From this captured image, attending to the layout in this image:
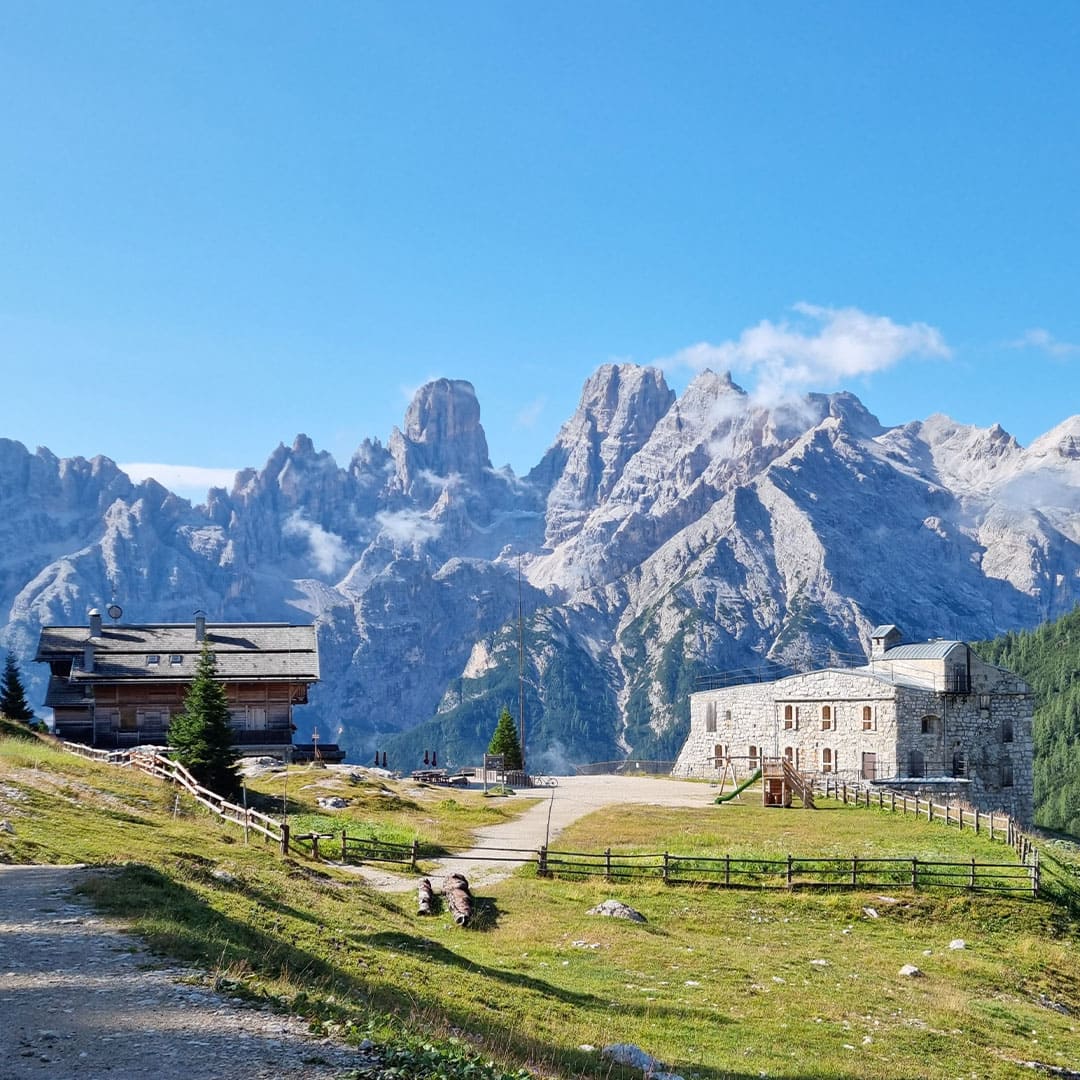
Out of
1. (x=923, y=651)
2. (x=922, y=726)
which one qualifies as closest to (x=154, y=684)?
(x=922, y=726)

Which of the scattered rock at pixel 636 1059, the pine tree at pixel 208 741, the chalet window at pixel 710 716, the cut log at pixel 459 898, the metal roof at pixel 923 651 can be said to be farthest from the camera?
the chalet window at pixel 710 716

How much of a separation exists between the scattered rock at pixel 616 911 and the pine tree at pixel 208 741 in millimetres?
21996

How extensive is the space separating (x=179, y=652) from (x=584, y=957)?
55.8m

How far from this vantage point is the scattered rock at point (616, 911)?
29219 millimetres

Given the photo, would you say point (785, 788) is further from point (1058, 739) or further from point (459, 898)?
point (1058, 739)

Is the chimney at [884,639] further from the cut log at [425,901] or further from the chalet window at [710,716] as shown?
the cut log at [425,901]

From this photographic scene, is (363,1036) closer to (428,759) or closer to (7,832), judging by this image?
(7,832)

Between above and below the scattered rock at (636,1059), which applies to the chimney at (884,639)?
above

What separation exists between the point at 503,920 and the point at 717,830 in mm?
20699

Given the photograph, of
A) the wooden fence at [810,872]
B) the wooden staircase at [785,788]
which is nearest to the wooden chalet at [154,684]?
the wooden staircase at [785,788]

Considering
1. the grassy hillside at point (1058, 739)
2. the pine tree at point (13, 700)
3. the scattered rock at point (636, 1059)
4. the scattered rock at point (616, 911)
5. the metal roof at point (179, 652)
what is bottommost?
the grassy hillside at point (1058, 739)

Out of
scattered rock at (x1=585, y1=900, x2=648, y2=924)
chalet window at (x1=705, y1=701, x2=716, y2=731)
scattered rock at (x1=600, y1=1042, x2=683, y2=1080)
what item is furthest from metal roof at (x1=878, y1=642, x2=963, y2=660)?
scattered rock at (x1=600, y1=1042, x2=683, y2=1080)

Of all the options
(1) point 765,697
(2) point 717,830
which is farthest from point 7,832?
(1) point 765,697

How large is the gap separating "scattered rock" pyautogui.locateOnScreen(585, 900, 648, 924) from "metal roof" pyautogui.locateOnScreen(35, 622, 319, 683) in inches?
1733
